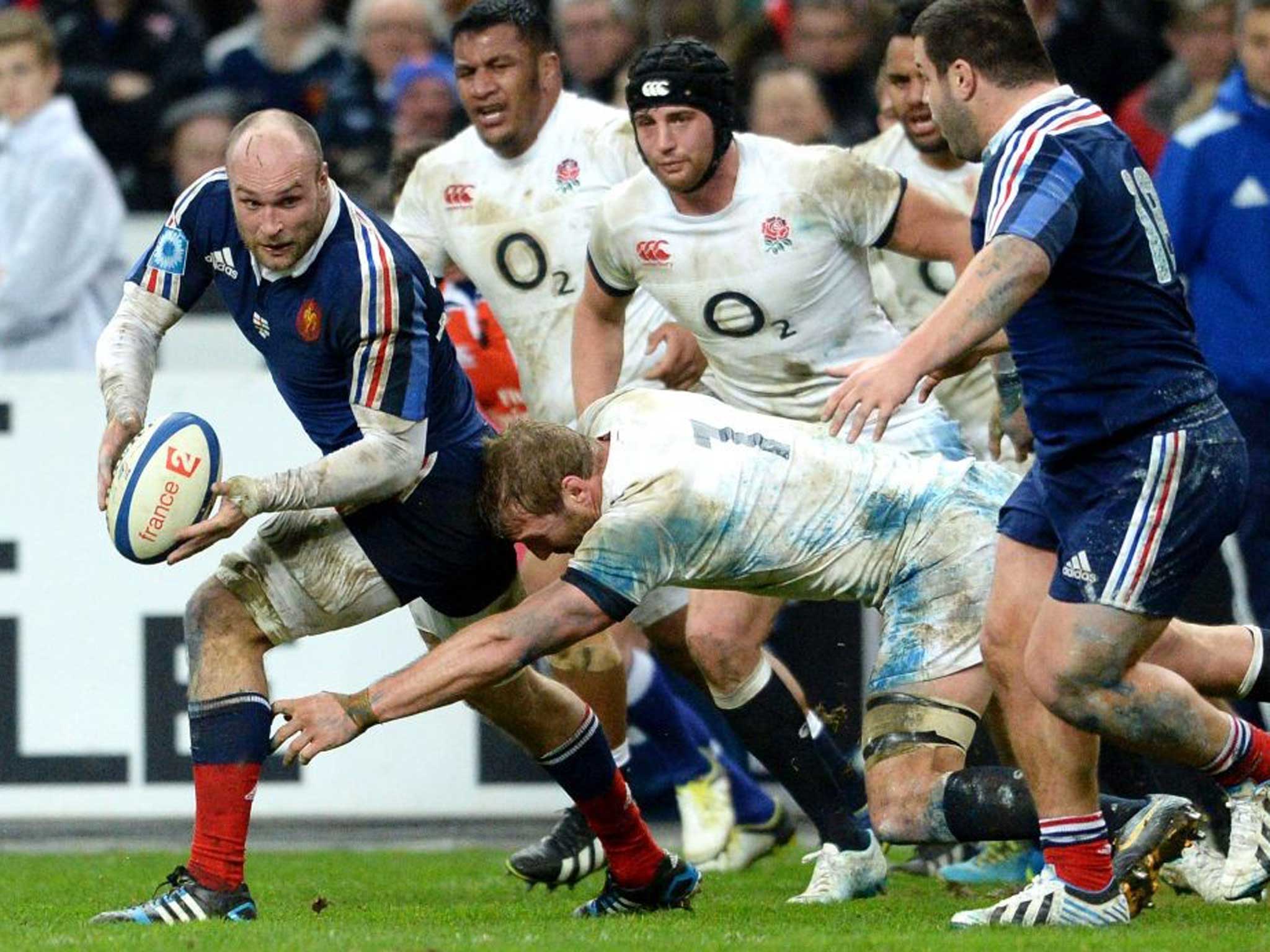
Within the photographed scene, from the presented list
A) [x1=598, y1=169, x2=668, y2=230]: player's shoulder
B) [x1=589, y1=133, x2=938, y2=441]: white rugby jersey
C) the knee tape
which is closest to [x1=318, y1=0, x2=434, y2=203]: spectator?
[x1=598, y1=169, x2=668, y2=230]: player's shoulder

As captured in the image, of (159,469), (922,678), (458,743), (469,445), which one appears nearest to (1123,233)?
(922,678)

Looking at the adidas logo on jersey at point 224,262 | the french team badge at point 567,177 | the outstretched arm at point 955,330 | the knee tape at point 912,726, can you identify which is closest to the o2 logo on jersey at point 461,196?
the french team badge at point 567,177

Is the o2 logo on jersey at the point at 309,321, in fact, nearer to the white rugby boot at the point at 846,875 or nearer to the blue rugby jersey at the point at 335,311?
the blue rugby jersey at the point at 335,311

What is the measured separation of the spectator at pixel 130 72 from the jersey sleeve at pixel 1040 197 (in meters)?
7.46

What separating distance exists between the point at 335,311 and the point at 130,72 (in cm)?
691

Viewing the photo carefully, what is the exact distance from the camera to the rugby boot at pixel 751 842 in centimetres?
861

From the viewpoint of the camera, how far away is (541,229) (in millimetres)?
8539

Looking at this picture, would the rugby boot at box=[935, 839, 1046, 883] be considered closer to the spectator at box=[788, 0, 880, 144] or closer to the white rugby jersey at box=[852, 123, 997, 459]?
the white rugby jersey at box=[852, 123, 997, 459]

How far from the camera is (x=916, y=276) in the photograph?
880 centimetres

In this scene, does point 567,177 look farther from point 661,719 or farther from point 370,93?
point 370,93

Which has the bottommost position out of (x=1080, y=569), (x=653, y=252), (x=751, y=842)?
(x=751, y=842)

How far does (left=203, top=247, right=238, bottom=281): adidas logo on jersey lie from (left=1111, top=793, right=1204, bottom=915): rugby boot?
276 centimetres

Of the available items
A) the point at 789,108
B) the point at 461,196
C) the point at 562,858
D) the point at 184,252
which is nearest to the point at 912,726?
the point at 562,858

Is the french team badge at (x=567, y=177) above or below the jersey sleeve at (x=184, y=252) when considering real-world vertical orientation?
above
